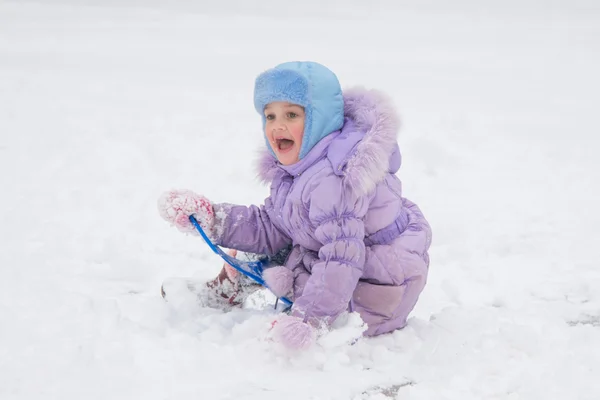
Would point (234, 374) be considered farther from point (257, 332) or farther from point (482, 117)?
point (482, 117)

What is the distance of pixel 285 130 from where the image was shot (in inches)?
99.2

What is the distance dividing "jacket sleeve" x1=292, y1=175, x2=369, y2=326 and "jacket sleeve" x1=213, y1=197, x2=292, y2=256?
1.38 feet

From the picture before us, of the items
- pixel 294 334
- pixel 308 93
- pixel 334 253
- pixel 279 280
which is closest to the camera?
pixel 294 334

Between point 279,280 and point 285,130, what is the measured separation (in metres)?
0.55

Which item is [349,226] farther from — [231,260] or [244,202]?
[244,202]

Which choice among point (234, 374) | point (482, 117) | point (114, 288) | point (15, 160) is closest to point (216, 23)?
point (482, 117)

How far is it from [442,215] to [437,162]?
1.02 meters

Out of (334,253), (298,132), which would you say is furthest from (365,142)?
(334,253)

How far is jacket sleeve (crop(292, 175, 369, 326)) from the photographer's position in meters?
2.31

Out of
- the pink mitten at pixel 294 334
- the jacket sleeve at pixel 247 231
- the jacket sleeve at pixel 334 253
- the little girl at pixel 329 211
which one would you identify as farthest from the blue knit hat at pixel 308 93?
the pink mitten at pixel 294 334

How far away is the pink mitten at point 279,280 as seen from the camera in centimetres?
255

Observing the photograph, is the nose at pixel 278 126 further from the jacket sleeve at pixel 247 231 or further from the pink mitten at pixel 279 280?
the pink mitten at pixel 279 280

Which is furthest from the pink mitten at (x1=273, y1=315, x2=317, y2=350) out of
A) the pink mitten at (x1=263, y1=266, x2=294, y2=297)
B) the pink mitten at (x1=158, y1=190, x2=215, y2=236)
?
the pink mitten at (x1=158, y1=190, x2=215, y2=236)

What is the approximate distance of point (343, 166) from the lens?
240cm
